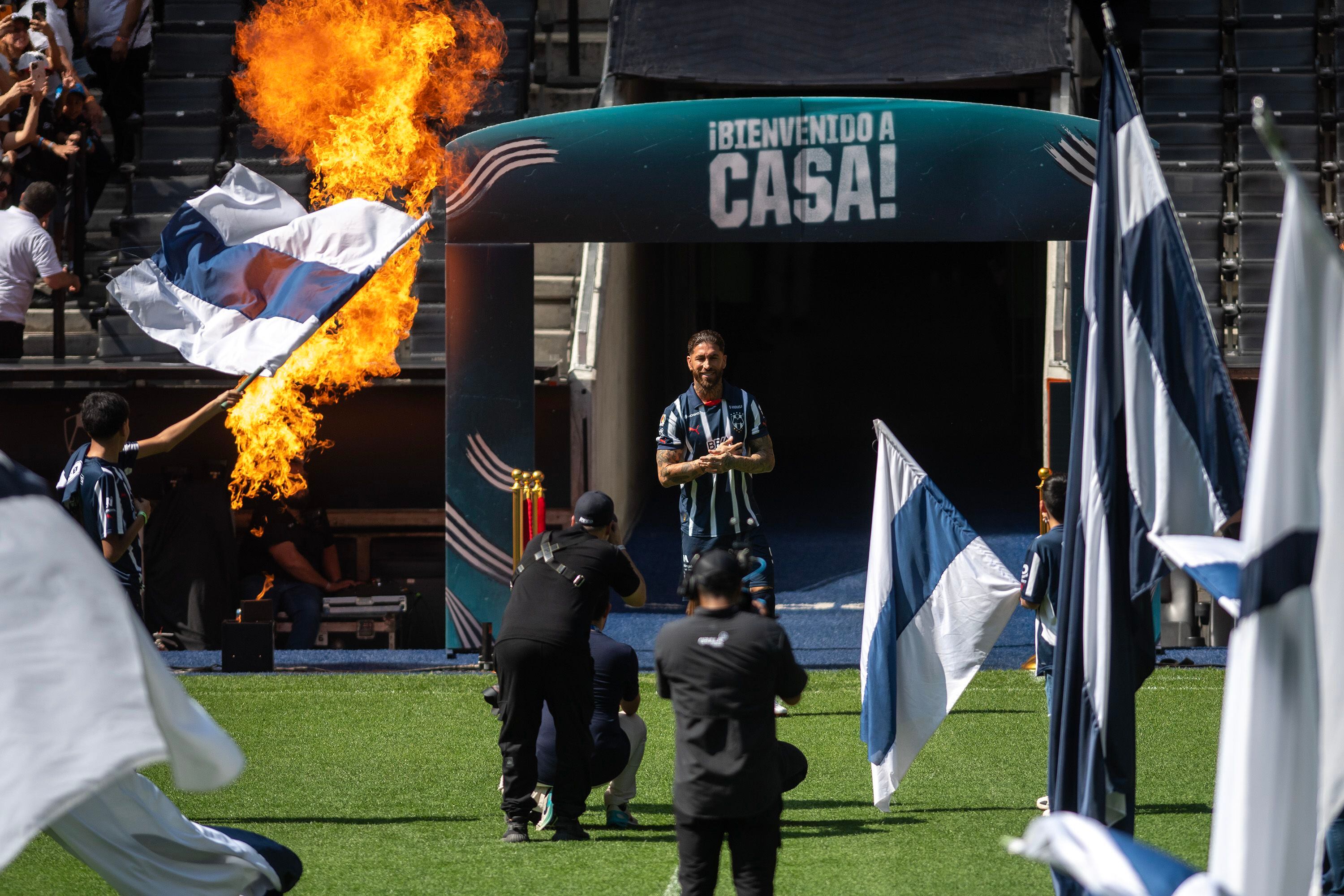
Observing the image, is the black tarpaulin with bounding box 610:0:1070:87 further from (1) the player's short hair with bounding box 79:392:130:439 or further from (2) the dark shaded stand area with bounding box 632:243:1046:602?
(1) the player's short hair with bounding box 79:392:130:439

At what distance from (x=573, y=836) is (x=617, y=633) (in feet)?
19.2

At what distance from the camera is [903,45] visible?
1748 centimetres

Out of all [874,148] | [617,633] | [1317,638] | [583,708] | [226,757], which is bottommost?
[617,633]

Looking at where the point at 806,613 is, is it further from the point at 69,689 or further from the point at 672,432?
the point at 69,689

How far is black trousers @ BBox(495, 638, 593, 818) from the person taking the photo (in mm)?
7102

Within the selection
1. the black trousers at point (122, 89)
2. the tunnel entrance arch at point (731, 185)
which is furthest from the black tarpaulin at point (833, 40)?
the black trousers at point (122, 89)

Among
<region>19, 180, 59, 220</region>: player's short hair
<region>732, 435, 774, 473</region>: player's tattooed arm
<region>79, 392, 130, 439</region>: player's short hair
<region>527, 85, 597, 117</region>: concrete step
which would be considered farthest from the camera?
<region>527, 85, 597, 117</region>: concrete step

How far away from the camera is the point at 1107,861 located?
3.66 metres

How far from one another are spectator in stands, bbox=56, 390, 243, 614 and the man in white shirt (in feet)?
18.6

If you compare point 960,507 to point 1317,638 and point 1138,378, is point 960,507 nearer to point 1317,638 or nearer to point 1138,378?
point 1138,378

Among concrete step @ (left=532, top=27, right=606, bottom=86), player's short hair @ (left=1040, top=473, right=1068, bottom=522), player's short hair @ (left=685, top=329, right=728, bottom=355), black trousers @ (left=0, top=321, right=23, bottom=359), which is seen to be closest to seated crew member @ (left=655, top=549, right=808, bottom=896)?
player's short hair @ (left=685, top=329, right=728, bottom=355)

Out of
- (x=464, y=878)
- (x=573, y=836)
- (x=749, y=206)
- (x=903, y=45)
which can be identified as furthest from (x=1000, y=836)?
(x=903, y=45)

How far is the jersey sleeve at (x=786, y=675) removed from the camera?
17.7 ft

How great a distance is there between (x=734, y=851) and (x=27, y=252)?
10.3 m
